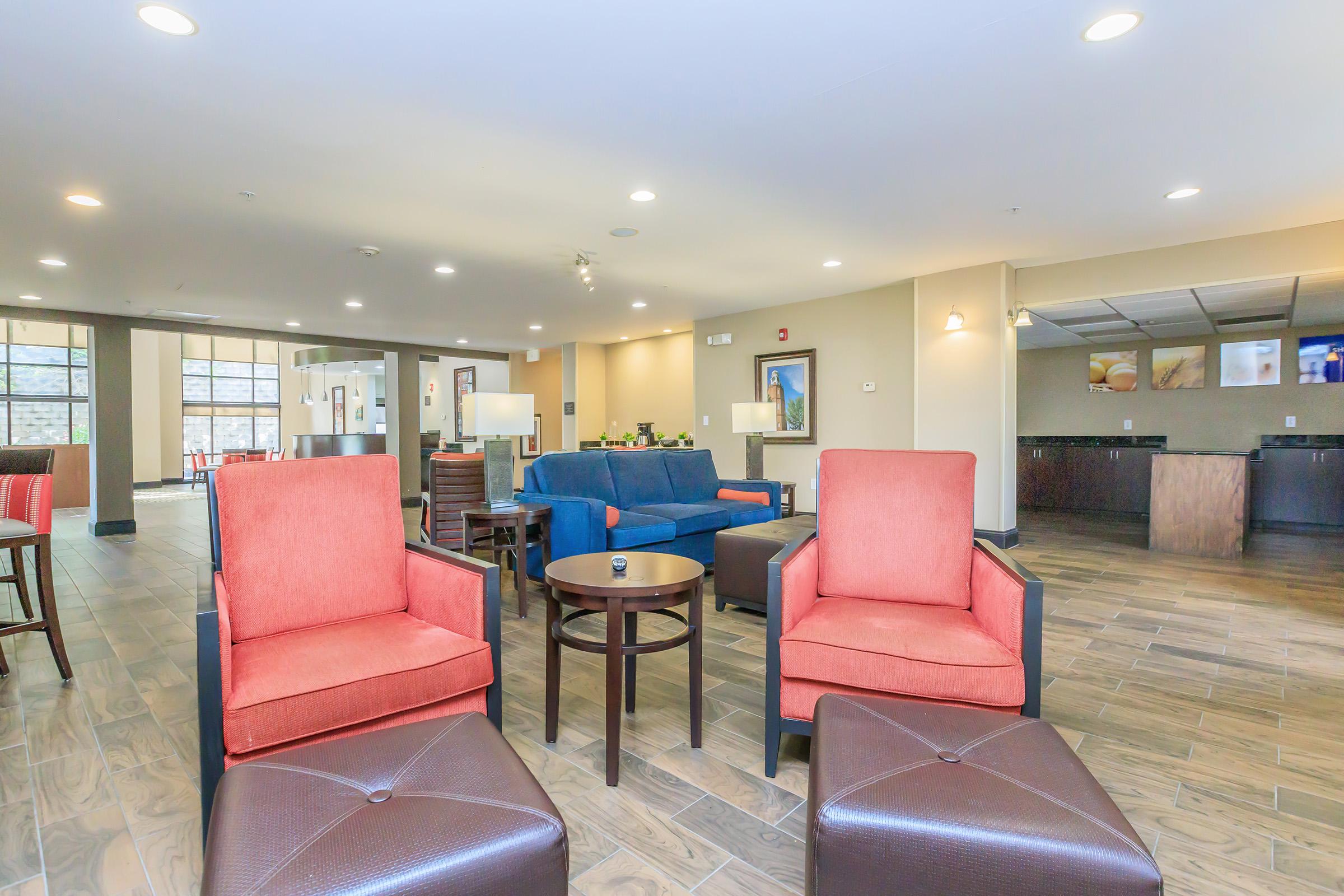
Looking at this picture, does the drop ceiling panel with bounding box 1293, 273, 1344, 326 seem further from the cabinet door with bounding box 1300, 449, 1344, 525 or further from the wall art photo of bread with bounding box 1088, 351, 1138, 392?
the wall art photo of bread with bounding box 1088, 351, 1138, 392

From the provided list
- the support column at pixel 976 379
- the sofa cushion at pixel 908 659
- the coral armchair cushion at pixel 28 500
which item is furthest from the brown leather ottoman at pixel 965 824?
the support column at pixel 976 379

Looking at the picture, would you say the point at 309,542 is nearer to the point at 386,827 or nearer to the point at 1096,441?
the point at 386,827

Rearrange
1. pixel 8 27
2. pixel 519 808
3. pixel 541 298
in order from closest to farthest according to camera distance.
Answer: pixel 519 808, pixel 8 27, pixel 541 298

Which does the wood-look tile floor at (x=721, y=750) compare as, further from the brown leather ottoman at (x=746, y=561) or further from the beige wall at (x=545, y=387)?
the beige wall at (x=545, y=387)

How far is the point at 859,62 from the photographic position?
2.53 meters

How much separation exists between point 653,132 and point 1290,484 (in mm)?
7965

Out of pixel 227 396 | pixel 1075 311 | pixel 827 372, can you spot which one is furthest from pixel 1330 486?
pixel 227 396

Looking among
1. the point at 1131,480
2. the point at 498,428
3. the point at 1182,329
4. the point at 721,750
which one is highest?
the point at 1182,329

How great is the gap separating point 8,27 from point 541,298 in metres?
4.73

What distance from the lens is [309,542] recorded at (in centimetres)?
211

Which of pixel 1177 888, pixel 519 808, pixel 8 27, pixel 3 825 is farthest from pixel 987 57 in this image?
pixel 3 825

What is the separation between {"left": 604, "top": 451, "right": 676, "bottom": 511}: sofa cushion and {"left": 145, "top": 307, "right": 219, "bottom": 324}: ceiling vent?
18.5ft

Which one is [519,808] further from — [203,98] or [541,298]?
[541,298]

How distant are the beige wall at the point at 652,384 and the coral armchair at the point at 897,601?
619cm
